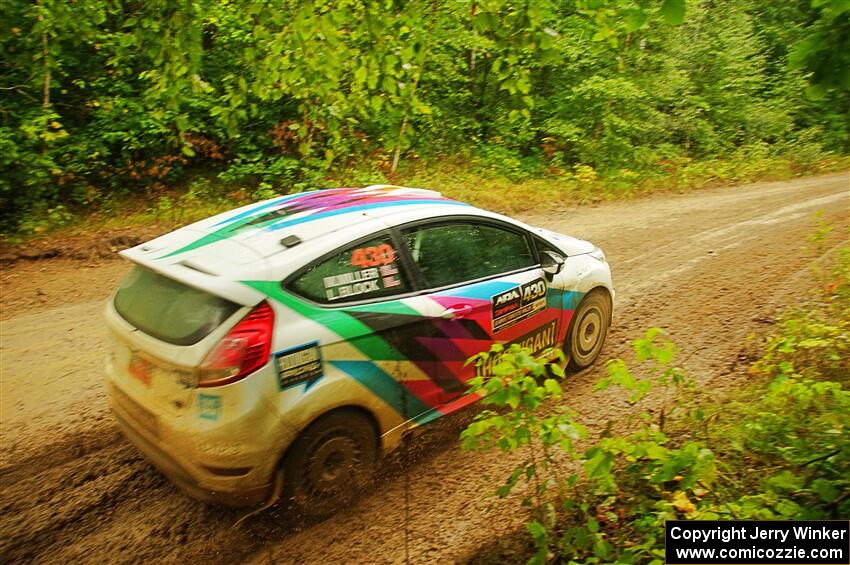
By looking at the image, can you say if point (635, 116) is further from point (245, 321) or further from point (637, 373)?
point (245, 321)

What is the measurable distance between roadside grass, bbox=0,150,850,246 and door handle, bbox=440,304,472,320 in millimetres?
6787

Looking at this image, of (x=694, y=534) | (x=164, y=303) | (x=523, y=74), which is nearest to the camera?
(x=694, y=534)

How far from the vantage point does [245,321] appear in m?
3.16

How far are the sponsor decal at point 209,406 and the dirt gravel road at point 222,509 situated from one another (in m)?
0.82

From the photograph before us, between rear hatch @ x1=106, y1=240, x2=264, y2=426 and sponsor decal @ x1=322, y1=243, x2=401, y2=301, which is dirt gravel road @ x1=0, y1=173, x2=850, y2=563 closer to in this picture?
rear hatch @ x1=106, y1=240, x2=264, y2=426

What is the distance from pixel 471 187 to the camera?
40.0 feet

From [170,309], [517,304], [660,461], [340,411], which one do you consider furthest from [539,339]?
[170,309]

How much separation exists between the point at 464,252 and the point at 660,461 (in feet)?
6.24

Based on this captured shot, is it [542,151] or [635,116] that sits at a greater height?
[635,116]

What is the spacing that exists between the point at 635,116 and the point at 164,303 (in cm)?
1322

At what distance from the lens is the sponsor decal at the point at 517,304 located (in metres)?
4.34

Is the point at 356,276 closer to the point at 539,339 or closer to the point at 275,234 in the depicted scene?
the point at 275,234

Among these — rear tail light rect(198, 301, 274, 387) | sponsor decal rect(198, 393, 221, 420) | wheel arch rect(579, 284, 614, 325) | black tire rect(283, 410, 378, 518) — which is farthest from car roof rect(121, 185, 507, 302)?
wheel arch rect(579, 284, 614, 325)

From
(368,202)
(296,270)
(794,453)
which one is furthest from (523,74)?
(794,453)
